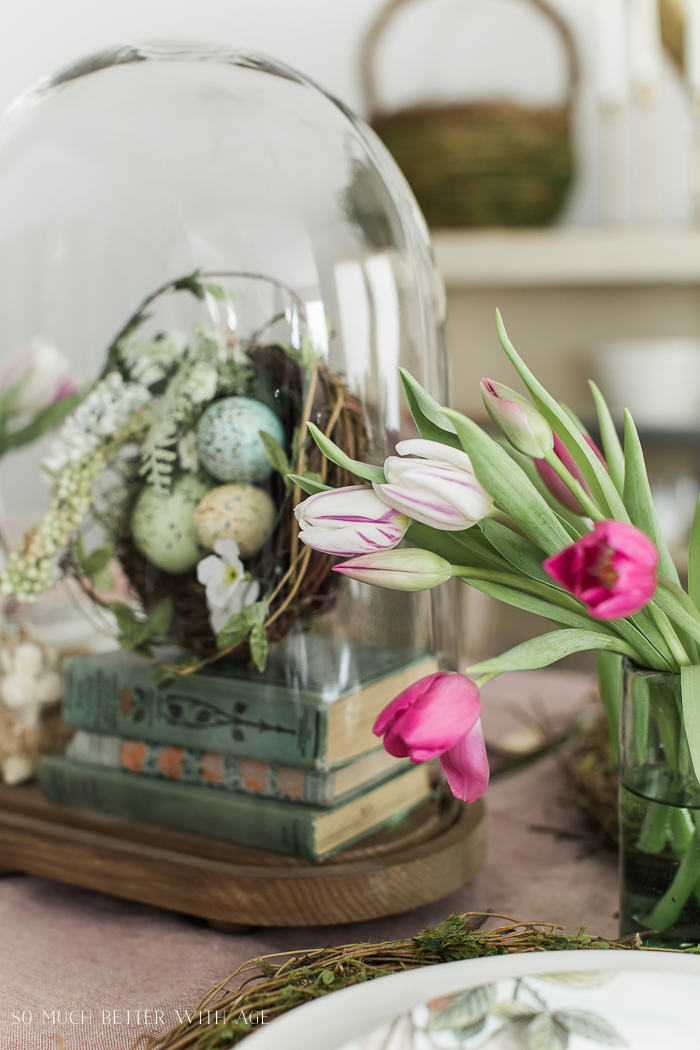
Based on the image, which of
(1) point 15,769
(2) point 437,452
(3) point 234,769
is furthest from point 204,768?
(2) point 437,452

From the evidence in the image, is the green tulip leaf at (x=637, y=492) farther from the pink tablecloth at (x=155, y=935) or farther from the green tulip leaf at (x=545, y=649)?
the pink tablecloth at (x=155, y=935)

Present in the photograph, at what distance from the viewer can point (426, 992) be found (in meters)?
0.24

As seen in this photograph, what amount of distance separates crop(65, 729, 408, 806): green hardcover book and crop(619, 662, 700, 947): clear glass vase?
0.39 ft

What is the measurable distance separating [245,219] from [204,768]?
0.26 m

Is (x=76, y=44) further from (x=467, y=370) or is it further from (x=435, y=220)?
(x=467, y=370)

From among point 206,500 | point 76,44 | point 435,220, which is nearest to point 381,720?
point 206,500

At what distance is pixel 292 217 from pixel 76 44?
53.8 inches

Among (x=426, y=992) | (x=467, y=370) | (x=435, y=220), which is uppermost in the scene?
(x=435, y=220)

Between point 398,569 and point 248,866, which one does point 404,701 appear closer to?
point 398,569

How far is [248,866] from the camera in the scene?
0.39 m

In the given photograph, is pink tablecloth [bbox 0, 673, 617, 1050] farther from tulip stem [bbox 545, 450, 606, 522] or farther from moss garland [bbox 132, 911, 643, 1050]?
tulip stem [bbox 545, 450, 606, 522]

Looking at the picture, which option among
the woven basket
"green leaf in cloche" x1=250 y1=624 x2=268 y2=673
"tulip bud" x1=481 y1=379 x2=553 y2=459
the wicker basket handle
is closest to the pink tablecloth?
"green leaf in cloche" x1=250 y1=624 x2=268 y2=673

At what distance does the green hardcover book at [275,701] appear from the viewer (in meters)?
0.40

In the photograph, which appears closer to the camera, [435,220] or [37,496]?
[37,496]
